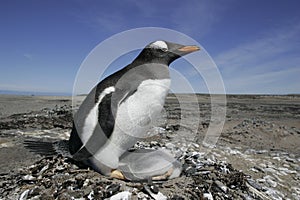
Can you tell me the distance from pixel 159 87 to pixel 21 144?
3721 mm

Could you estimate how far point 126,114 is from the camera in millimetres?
3018

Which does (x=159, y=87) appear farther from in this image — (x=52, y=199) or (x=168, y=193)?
(x=52, y=199)

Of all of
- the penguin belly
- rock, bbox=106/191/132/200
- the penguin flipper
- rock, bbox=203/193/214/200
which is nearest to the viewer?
rock, bbox=106/191/132/200

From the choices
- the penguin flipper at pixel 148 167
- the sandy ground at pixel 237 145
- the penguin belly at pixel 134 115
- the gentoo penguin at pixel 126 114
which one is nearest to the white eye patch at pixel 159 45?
the gentoo penguin at pixel 126 114

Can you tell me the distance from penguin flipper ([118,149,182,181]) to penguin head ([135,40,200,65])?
4.04 feet

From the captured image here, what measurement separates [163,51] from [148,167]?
142 centimetres

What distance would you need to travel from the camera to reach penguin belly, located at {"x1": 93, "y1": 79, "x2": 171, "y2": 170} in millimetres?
3025

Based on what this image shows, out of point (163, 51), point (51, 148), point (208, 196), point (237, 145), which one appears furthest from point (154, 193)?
point (237, 145)

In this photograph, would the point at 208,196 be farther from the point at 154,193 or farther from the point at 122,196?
the point at 122,196

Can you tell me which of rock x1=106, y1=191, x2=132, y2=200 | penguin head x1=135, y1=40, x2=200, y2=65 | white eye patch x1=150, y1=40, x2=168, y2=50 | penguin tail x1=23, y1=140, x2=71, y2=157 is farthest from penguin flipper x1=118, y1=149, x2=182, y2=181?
white eye patch x1=150, y1=40, x2=168, y2=50

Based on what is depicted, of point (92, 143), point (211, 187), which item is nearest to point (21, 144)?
point (92, 143)

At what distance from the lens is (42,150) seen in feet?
14.3

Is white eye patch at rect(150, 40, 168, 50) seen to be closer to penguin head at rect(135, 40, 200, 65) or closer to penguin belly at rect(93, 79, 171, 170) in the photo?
penguin head at rect(135, 40, 200, 65)

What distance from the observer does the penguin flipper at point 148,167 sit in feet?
10.8
